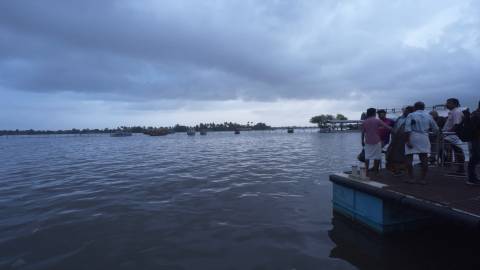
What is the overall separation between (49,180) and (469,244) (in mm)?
17186

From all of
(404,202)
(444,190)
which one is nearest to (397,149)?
(444,190)

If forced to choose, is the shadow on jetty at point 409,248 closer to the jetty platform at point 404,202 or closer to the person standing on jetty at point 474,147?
the jetty platform at point 404,202

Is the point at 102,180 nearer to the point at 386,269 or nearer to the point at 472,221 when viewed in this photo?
the point at 386,269

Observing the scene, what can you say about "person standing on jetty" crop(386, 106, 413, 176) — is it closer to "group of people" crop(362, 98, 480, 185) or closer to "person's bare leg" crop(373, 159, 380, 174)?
"group of people" crop(362, 98, 480, 185)

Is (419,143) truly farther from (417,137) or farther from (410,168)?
(410,168)

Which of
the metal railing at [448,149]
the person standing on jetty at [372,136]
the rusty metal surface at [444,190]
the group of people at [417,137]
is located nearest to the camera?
the rusty metal surface at [444,190]

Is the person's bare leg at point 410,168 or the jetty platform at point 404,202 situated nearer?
the jetty platform at point 404,202

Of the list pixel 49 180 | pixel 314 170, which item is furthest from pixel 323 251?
pixel 49 180

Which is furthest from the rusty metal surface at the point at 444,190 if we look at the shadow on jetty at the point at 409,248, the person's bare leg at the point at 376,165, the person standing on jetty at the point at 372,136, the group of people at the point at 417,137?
the shadow on jetty at the point at 409,248

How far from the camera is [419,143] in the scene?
6.04 m

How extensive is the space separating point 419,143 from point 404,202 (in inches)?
83.7

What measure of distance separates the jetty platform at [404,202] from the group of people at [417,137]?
58 centimetres

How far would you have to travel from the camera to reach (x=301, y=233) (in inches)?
235

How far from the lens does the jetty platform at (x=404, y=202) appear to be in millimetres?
4242
